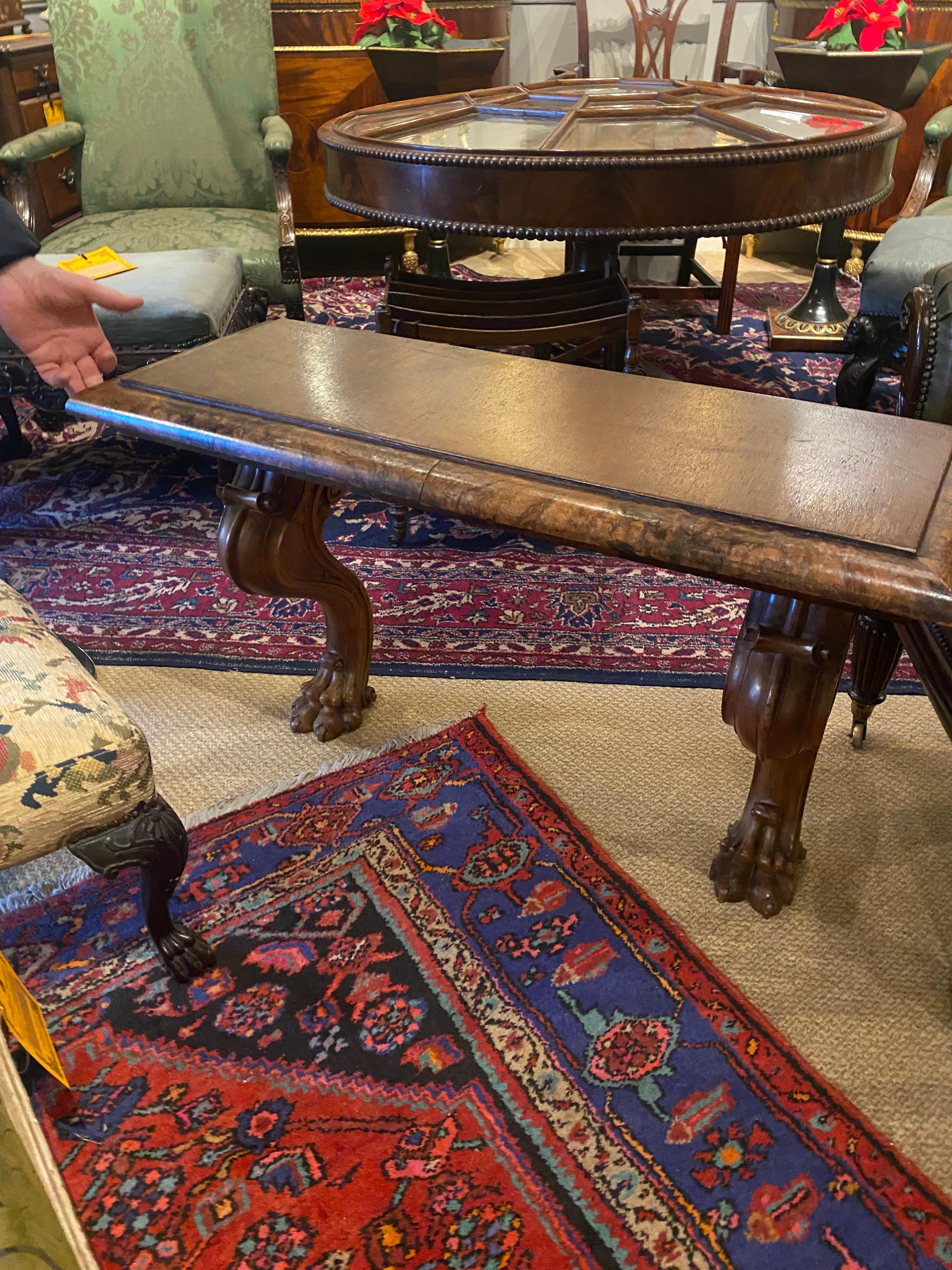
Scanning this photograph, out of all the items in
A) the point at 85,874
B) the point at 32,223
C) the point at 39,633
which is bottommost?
the point at 85,874

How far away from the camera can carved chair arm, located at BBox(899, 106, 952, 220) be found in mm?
2865

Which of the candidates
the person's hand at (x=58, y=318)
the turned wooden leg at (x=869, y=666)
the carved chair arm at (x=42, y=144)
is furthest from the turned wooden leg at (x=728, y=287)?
the person's hand at (x=58, y=318)

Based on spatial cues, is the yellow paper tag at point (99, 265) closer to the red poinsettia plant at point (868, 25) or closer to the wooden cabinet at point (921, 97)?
the red poinsettia plant at point (868, 25)

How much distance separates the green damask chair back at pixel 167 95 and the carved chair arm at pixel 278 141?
0.14 m

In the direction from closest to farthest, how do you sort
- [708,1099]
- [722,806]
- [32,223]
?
1. [708,1099]
2. [722,806]
3. [32,223]

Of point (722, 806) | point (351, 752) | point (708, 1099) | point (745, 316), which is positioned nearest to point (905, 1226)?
point (708, 1099)

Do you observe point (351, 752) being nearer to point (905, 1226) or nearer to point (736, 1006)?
point (736, 1006)

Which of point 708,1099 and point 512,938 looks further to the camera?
point 512,938

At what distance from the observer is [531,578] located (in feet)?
7.65

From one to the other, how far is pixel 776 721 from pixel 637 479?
0.40 m

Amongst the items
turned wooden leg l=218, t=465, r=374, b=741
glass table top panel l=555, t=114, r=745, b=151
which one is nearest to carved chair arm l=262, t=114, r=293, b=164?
glass table top panel l=555, t=114, r=745, b=151

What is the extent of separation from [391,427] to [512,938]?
78 centimetres

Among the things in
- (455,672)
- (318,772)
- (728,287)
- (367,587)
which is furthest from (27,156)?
(728,287)

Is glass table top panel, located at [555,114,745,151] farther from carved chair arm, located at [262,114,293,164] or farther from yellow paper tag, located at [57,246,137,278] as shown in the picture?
yellow paper tag, located at [57,246,137,278]
